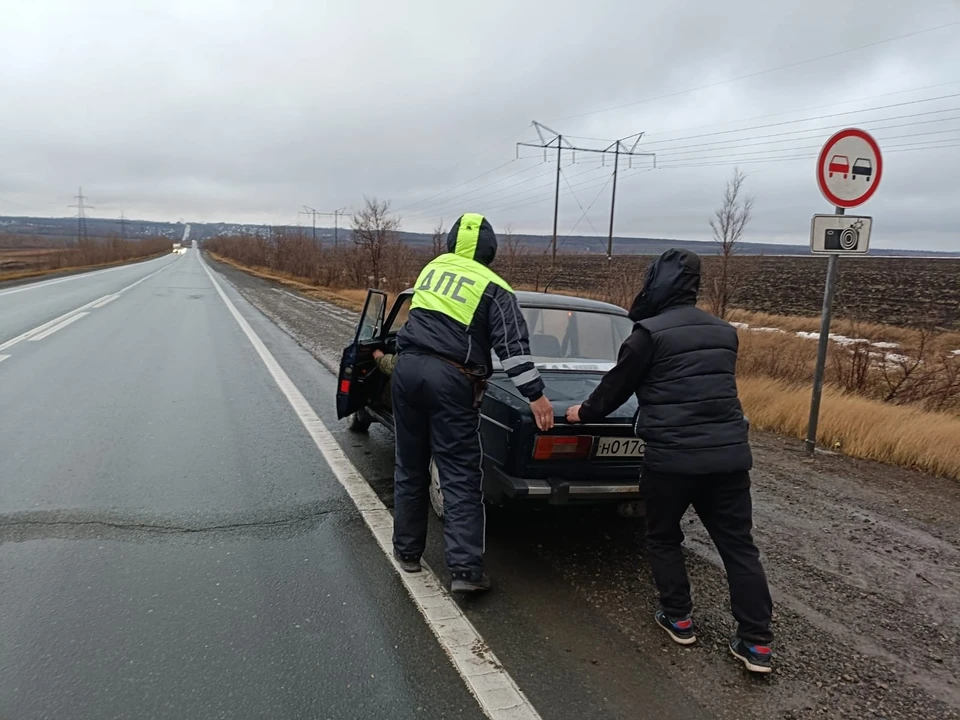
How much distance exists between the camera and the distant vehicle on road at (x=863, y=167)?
19.3ft

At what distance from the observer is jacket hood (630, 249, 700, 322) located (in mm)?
2932

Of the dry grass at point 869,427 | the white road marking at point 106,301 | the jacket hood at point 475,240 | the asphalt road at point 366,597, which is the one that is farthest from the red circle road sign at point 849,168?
the white road marking at point 106,301

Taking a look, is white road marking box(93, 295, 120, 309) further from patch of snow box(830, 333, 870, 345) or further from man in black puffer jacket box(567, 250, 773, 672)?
man in black puffer jacket box(567, 250, 773, 672)

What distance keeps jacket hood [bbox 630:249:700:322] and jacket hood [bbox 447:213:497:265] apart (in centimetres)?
93

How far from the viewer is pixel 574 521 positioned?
430 cm

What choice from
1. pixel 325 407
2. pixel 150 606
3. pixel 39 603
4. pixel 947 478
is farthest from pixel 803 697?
pixel 325 407

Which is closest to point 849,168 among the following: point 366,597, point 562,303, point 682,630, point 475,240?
point 562,303

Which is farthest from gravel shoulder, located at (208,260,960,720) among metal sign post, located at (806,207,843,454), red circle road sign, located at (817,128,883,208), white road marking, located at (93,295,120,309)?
white road marking, located at (93,295,120,309)

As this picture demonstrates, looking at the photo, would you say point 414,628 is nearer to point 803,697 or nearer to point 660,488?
point 660,488

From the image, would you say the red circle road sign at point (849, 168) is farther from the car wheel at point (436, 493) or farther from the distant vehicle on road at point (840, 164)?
the car wheel at point (436, 493)

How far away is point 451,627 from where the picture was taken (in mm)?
2980

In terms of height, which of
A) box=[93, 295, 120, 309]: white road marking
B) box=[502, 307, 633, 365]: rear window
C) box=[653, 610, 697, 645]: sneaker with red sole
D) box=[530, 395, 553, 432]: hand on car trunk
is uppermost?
box=[502, 307, 633, 365]: rear window

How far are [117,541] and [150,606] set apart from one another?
877mm

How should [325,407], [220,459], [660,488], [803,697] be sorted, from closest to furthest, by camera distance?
[803,697] < [660,488] < [220,459] < [325,407]
